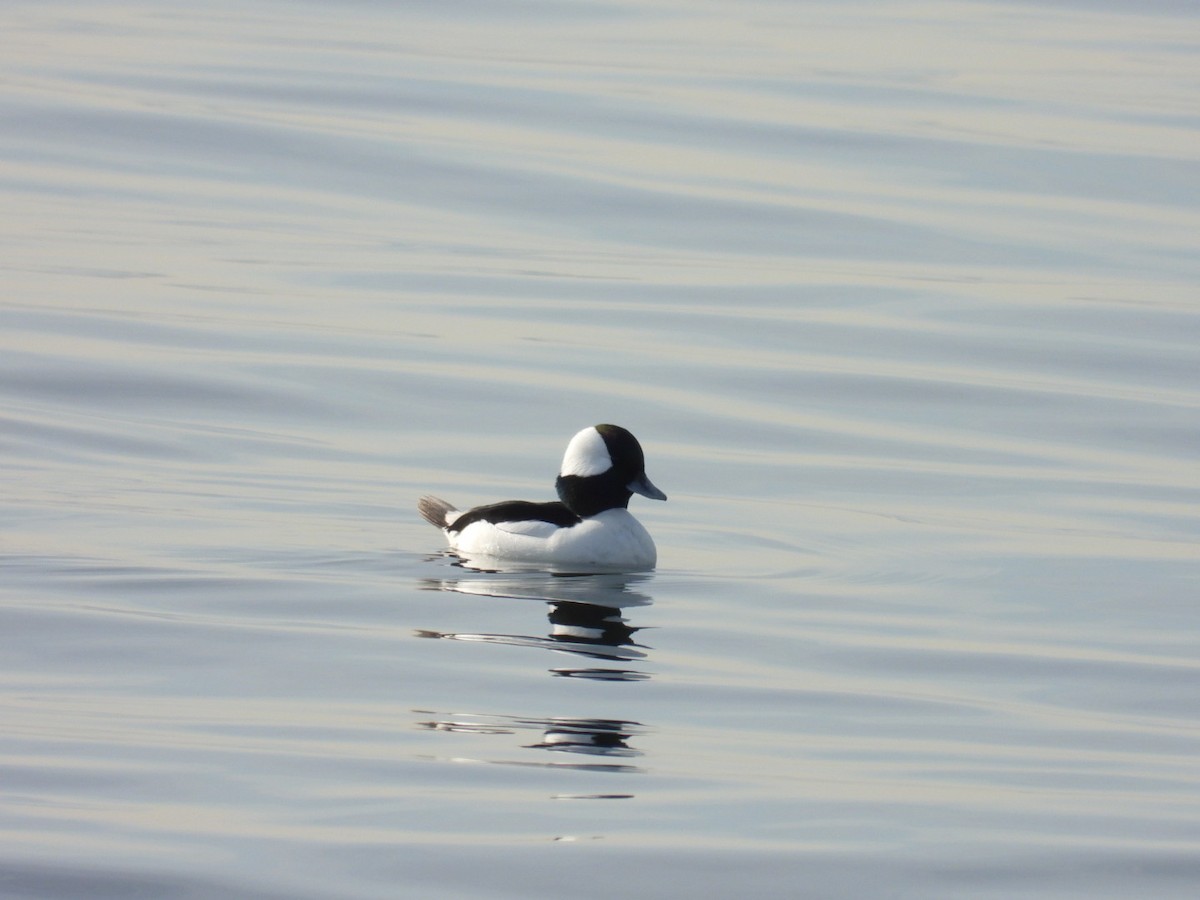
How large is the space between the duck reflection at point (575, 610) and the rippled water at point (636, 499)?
0.04 metres

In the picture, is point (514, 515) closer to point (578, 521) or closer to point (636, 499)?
point (578, 521)

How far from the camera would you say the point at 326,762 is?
640 cm

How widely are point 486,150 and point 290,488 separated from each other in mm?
12484

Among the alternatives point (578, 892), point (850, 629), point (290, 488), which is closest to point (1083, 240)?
point (290, 488)

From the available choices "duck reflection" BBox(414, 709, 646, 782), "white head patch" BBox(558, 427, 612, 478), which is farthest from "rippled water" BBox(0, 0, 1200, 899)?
"white head patch" BBox(558, 427, 612, 478)

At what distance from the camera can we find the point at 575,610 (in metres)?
9.12

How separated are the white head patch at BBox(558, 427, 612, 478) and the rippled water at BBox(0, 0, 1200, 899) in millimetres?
736

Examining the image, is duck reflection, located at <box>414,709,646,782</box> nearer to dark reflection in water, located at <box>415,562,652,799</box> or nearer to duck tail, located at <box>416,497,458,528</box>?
dark reflection in water, located at <box>415,562,652,799</box>

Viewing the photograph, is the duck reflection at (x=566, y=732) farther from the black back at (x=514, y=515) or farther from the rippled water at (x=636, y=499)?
the black back at (x=514, y=515)

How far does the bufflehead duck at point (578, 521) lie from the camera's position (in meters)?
10.1

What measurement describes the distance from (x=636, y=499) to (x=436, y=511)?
81.3 inches

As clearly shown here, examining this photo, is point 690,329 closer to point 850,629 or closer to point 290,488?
point 290,488

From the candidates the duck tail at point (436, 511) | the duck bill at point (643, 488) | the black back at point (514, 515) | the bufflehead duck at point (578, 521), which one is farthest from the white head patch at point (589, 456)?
the duck tail at point (436, 511)

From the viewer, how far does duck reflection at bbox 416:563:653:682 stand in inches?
320
